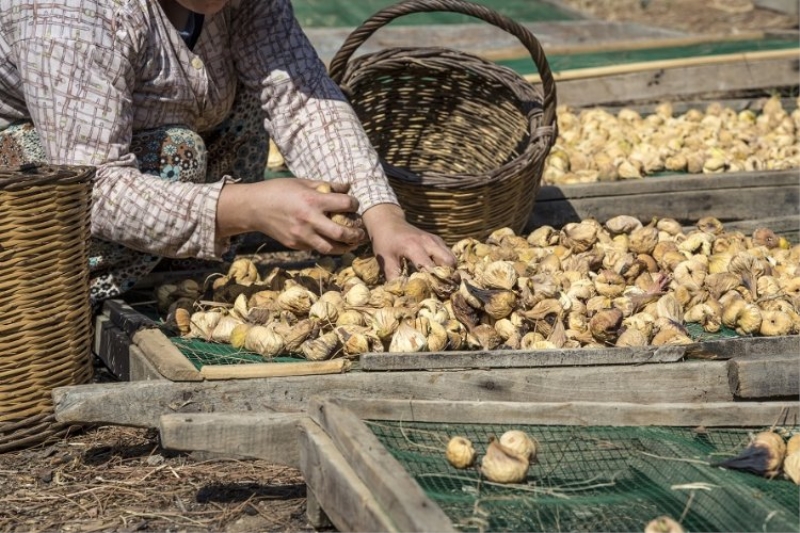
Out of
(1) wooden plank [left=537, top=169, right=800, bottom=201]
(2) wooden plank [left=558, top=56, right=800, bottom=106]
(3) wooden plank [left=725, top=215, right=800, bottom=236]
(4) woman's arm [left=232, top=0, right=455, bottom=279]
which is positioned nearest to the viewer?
(4) woman's arm [left=232, top=0, right=455, bottom=279]

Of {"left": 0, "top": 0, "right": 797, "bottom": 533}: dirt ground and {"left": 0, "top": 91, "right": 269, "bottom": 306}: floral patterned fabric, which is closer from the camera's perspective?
{"left": 0, "top": 0, "right": 797, "bottom": 533}: dirt ground

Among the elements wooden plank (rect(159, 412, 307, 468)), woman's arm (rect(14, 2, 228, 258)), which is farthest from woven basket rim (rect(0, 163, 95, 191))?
wooden plank (rect(159, 412, 307, 468))

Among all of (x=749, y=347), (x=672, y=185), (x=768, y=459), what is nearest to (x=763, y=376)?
(x=749, y=347)

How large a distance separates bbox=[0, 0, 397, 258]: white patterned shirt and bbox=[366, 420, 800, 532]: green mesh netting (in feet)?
2.54

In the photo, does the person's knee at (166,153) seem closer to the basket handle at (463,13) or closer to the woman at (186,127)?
the woman at (186,127)

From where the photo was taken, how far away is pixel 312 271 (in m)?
2.87

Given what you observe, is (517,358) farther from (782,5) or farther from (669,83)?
(782,5)

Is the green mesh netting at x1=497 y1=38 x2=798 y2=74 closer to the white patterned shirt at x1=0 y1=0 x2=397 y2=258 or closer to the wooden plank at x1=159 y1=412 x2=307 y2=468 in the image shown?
the white patterned shirt at x1=0 y1=0 x2=397 y2=258

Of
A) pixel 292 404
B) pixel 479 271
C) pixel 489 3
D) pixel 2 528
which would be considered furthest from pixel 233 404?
pixel 489 3

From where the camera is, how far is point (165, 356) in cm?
223

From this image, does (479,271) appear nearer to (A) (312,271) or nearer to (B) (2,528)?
(A) (312,271)

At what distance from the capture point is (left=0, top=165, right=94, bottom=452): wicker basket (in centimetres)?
219

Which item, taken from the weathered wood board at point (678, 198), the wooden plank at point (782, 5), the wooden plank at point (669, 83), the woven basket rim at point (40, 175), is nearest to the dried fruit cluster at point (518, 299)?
the woven basket rim at point (40, 175)

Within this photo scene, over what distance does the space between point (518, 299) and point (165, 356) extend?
78cm
